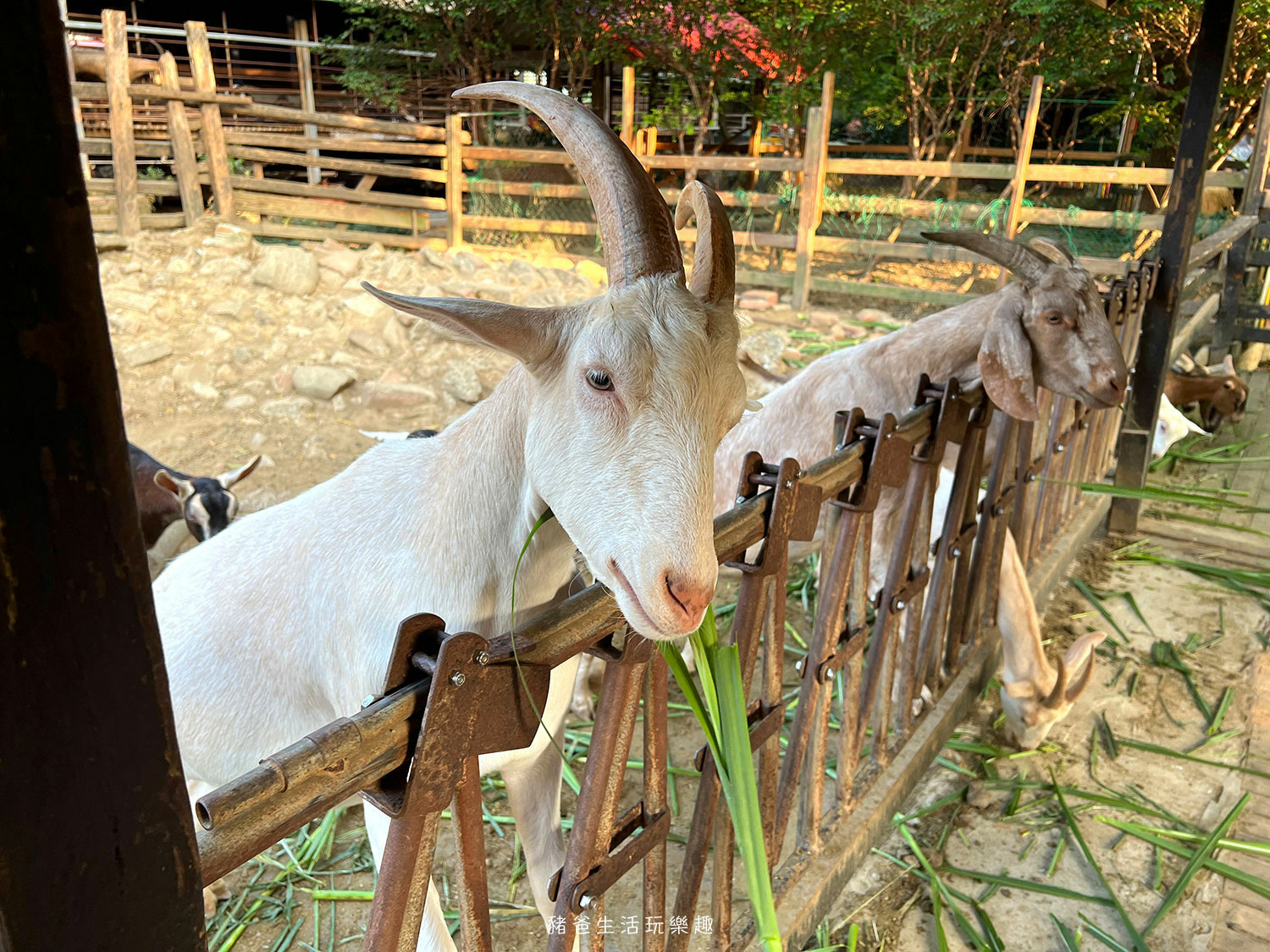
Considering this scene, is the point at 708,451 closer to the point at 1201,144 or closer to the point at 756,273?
the point at 1201,144

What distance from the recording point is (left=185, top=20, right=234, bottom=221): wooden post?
9.62 metres

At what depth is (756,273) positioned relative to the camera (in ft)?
34.7

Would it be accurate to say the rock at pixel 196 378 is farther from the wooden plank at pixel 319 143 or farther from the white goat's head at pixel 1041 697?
the white goat's head at pixel 1041 697

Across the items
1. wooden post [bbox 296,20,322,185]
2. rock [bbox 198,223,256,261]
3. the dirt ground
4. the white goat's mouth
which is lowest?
the dirt ground

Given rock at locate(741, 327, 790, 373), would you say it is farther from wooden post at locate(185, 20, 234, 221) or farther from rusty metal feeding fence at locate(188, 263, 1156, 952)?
wooden post at locate(185, 20, 234, 221)

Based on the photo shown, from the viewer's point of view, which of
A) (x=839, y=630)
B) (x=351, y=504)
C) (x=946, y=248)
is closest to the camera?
(x=351, y=504)

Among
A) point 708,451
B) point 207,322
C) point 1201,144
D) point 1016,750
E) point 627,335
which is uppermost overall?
point 1201,144

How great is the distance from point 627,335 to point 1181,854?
238cm

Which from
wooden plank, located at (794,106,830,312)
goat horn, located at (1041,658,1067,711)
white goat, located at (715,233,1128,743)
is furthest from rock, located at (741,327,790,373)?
goat horn, located at (1041,658,1067,711)

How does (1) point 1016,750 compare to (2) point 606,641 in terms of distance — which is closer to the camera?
(2) point 606,641

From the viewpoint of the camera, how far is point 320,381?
6953 millimetres

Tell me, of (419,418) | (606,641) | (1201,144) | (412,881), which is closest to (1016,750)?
(606,641)

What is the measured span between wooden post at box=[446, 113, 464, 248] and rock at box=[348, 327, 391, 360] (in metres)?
3.55

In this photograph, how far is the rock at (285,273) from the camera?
8320 millimetres
